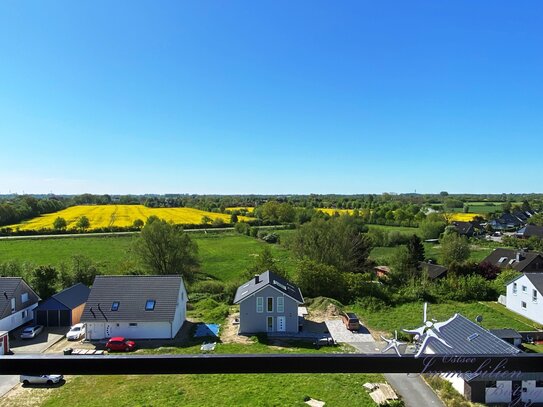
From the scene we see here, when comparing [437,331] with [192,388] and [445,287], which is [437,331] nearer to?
[192,388]

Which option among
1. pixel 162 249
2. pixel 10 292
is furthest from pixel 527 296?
pixel 10 292

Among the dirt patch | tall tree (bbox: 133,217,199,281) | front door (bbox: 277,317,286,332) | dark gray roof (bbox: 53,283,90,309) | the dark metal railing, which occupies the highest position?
the dark metal railing

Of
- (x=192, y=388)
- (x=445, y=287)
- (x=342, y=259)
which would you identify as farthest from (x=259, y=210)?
(x=192, y=388)

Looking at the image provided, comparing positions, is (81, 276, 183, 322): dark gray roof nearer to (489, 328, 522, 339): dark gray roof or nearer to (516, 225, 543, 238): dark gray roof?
(489, 328, 522, 339): dark gray roof

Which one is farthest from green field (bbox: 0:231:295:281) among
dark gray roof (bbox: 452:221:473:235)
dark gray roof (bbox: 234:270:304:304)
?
dark gray roof (bbox: 452:221:473:235)

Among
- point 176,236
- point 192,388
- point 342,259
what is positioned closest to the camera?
point 192,388

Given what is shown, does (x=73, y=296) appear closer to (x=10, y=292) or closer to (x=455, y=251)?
(x=10, y=292)
